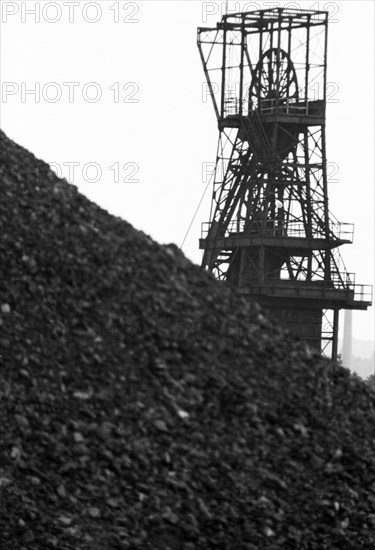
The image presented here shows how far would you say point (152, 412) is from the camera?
17.0 m

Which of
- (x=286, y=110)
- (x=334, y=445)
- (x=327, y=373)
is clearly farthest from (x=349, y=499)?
(x=286, y=110)

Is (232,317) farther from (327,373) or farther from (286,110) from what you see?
(286,110)

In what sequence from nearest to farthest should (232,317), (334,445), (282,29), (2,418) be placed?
1. (2,418)
2. (334,445)
3. (232,317)
4. (282,29)

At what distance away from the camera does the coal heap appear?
53.2 ft

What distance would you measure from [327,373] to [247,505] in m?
2.97

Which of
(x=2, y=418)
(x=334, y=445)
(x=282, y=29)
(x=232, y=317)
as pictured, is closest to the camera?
(x=2, y=418)

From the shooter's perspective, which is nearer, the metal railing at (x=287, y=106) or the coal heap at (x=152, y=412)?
the coal heap at (x=152, y=412)

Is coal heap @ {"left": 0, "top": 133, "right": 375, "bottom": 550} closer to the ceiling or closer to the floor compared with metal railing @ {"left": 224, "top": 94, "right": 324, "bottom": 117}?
closer to the floor

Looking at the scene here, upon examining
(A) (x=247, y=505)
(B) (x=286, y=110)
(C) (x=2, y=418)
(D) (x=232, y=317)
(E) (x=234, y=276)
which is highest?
(B) (x=286, y=110)

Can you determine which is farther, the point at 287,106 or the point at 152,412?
the point at 287,106

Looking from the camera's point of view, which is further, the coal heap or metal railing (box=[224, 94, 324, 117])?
metal railing (box=[224, 94, 324, 117])

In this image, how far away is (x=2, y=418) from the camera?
16.6 m

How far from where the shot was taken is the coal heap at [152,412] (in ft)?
53.2

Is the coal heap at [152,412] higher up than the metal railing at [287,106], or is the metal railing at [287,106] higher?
the metal railing at [287,106]
